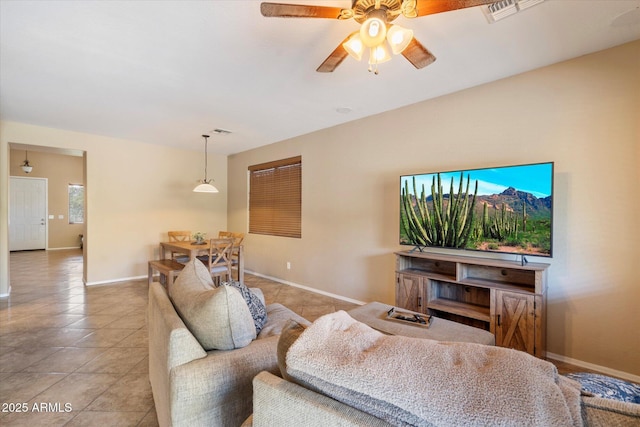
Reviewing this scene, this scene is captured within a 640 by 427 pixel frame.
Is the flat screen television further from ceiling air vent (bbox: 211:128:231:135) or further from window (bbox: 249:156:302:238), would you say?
ceiling air vent (bbox: 211:128:231:135)

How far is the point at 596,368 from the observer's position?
230cm

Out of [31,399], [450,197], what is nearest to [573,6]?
[450,197]

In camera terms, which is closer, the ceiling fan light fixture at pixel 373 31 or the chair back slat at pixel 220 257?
the ceiling fan light fixture at pixel 373 31

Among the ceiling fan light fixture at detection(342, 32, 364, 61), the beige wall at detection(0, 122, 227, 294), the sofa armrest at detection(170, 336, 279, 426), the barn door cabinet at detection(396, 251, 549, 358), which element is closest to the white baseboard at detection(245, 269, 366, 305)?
the barn door cabinet at detection(396, 251, 549, 358)

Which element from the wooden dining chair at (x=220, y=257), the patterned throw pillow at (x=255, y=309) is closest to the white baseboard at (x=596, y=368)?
the patterned throw pillow at (x=255, y=309)

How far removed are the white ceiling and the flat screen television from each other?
37.4 inches

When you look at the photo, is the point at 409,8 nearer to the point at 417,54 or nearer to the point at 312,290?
the point at 417,54

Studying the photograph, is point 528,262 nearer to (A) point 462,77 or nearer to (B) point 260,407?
(A) point 462,77

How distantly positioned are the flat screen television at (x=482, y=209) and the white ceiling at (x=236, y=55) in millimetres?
951

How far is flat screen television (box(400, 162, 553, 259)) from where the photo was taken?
2.40m

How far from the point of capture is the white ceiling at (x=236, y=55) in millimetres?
1875

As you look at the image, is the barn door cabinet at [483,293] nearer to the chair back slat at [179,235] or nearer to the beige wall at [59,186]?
the chair back slat at [179,235]

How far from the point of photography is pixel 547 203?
2359mm

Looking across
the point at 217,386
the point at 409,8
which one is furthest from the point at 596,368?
the point at 409,8
